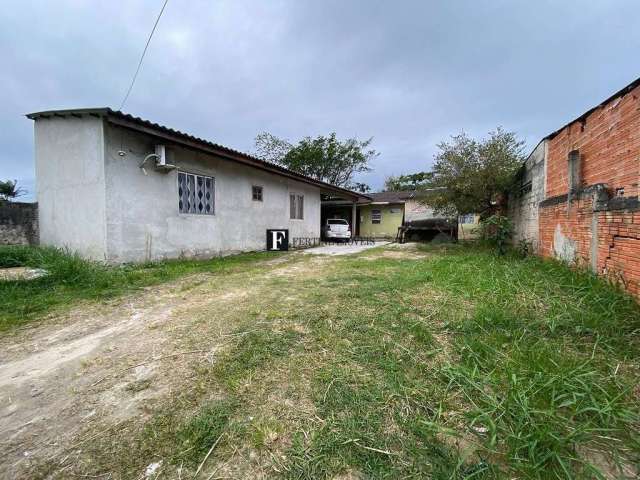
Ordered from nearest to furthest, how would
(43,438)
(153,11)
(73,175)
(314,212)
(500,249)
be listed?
(43,438) < (153,11) < (73,175) < (500,249) < (314,212)

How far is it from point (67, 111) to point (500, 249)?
10179 millimetres

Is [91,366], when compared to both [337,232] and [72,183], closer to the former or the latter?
[72,183]

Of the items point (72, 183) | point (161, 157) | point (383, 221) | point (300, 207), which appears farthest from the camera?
point (383, 221)

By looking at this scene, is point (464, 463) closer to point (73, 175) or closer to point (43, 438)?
point (43, 438)

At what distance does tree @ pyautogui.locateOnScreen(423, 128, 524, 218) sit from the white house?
6.49 m

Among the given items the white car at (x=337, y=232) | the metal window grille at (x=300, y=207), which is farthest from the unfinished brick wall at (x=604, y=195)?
the white car at (x=337, y=232)

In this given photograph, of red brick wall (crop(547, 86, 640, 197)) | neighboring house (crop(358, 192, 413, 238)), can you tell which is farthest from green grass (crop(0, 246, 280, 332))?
neighboring house (crop(358, 192, 413, 238))

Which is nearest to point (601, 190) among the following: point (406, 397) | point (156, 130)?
point (406, 397)

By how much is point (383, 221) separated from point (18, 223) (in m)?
17.3

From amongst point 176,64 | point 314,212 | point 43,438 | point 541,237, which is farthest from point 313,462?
point 314,212

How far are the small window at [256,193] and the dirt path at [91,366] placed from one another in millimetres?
6070

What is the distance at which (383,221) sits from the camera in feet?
62.9

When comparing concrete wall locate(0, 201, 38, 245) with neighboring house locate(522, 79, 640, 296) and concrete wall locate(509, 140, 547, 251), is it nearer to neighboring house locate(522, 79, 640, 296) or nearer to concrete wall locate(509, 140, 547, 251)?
neighboring house locate(522, 79, 640, 296)

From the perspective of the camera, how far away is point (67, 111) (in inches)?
211
